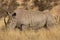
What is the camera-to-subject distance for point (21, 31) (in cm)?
752

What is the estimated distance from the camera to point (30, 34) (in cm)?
728

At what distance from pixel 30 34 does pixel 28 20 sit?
61cm

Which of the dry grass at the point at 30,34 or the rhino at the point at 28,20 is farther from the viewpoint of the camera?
the rhino at the point at 28,20

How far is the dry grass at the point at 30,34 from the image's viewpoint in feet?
23.1

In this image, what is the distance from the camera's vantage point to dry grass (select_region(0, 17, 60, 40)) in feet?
23.1

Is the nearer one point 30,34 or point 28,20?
point 30,34

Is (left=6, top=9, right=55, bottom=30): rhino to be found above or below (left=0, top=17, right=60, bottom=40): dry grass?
above

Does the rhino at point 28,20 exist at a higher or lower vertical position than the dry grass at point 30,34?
higher

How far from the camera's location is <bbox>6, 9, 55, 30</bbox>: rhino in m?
7.63

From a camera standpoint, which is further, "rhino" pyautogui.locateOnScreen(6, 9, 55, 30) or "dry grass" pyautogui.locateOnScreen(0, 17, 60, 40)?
"rhino" pyautogui.locateOnScreen(6, 9, 55, 30)

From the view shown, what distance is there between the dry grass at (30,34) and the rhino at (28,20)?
0.26 meters

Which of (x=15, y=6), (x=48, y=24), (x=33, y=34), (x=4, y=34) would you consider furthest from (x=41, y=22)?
(x=15, y=6)

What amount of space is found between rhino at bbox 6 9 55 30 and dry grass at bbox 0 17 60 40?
0.84 ft

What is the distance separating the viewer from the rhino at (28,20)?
7629 mm
